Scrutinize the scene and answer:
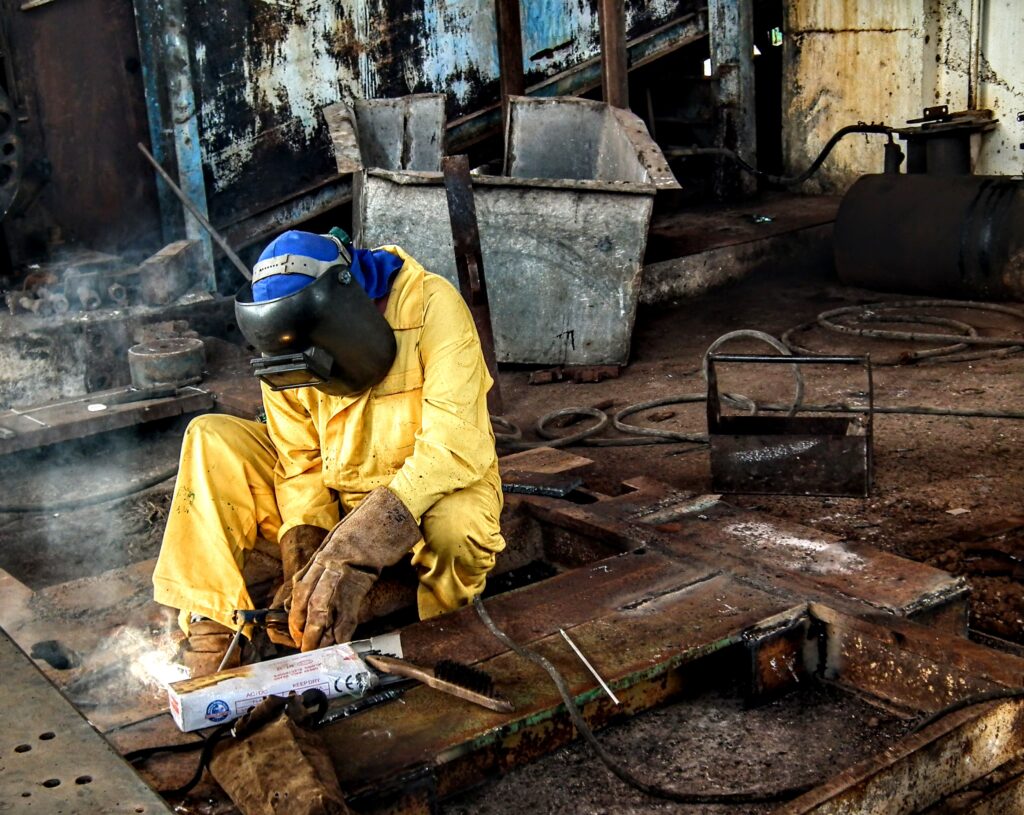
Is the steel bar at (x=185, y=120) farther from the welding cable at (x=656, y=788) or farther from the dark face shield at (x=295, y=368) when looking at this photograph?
the welding cable at (x=656, y=788)

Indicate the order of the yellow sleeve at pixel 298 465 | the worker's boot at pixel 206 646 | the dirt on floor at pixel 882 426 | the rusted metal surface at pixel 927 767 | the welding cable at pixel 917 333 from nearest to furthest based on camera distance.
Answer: the rusted metal surface at pixel 927 767 < the worker's boot at pixel 206 646 < the yellow sleeve at pixel 298 465 < the dirt on floor at pixel 882 426 < the welding cable at pixel 917 333

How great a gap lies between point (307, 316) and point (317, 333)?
0.18ft

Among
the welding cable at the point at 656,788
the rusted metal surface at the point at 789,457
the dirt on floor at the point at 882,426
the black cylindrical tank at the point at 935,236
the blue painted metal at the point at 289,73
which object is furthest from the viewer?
the blue painted metal at the point at 289,73

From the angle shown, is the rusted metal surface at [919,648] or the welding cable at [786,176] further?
the welding cable at [786,176]

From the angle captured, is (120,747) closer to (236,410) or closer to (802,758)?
(802,758)

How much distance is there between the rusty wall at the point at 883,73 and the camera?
809cm

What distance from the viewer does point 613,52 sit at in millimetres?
7445

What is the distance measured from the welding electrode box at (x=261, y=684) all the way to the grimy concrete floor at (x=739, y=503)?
258 millimetres

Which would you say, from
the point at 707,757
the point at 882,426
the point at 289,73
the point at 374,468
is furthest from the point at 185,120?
A: the point at 707,757

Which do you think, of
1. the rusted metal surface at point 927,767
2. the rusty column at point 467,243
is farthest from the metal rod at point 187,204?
the rusted metal surface at point 927,767

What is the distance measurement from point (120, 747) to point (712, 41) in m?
7.97

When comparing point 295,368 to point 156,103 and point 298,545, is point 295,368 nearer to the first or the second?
point 298,545

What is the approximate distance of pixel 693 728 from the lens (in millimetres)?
2920

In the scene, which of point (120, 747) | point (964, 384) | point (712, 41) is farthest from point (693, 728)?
point (712, 41)
